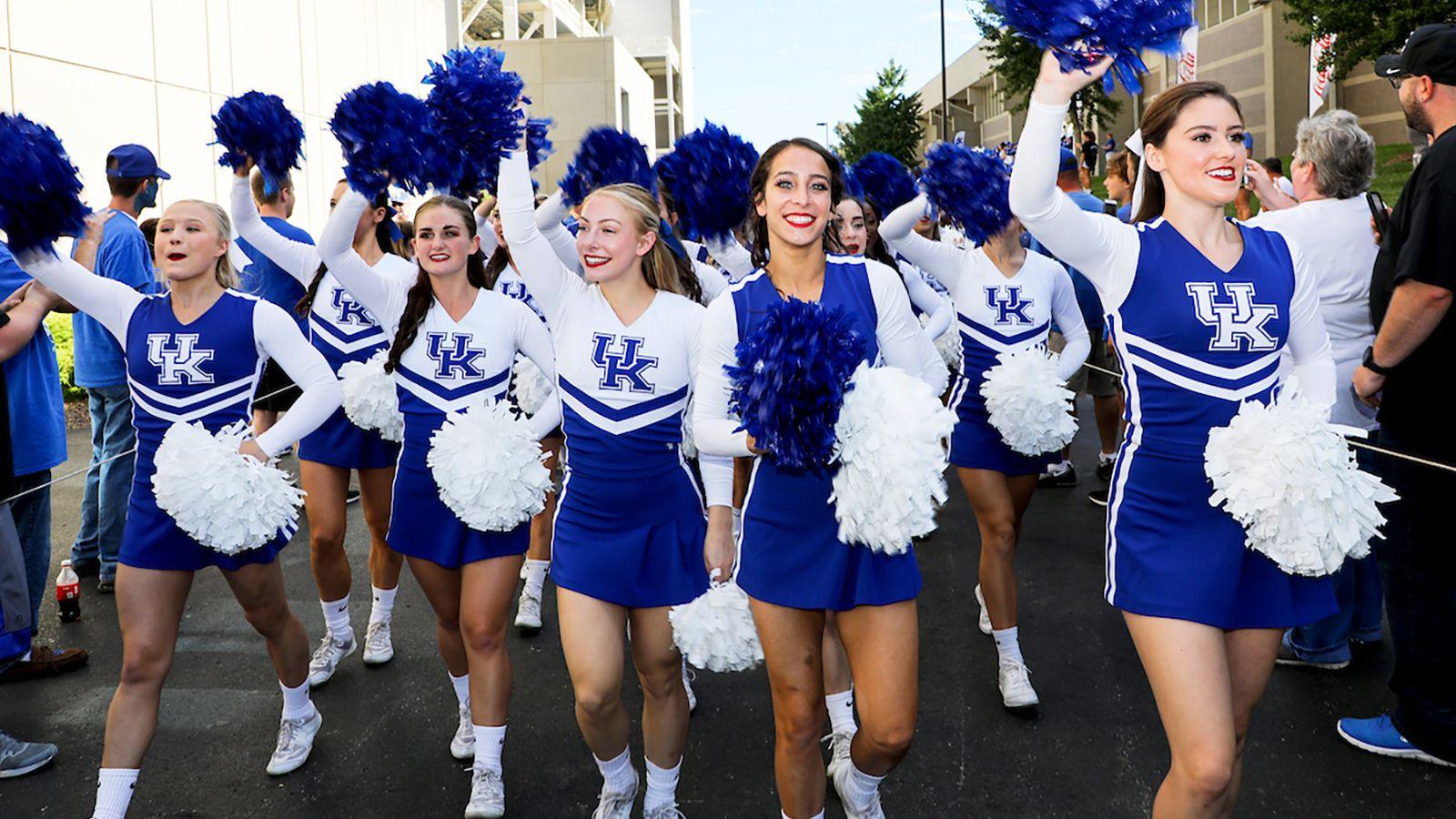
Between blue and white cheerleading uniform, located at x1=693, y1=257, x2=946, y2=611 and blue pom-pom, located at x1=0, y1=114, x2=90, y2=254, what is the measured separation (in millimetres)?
1997

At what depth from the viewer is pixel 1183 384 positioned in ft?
8.56

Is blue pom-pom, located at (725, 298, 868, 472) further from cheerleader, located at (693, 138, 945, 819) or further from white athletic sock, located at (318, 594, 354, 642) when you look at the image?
white athletic sock, located at (318, 594, 354, 642)

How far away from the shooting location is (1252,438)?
2455 millimetres

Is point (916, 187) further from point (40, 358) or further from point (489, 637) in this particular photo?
point (40, 358)

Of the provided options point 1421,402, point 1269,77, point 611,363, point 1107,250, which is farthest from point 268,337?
point 1269,77

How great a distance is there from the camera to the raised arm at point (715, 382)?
9.27 feet

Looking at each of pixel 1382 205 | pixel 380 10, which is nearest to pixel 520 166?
pixel 1382 205

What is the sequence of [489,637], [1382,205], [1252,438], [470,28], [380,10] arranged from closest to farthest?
1. [1252,438]
2. [489,637]
3. [1382,205]
4. [380,10]
5. [470,28]

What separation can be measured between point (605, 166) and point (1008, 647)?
2.36m

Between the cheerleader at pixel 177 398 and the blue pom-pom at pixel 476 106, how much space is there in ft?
2.98

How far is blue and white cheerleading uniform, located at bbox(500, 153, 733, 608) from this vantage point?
3.18 meters

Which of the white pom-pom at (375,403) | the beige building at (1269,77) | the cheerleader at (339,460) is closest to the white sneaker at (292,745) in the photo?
the cheerleader at (339,460)

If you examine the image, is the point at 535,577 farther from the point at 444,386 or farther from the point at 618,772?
the point at 618,772

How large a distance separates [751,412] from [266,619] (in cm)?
200
